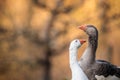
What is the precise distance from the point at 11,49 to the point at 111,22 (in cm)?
81

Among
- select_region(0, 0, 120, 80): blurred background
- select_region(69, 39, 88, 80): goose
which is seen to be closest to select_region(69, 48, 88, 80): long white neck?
select_region(69, 39, 88, 80): goose

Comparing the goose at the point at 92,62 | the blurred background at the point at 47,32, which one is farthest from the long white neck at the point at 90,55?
the blurred background at the point at 47,32

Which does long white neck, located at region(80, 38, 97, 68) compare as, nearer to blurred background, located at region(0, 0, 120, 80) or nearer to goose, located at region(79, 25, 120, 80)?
goose, located at region(79, 25, 120, 80)

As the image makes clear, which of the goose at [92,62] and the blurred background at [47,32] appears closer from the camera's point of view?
the goose at [92,62]

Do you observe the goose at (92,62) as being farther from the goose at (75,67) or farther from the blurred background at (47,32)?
the blurred background at (47,32)

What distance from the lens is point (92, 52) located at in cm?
118

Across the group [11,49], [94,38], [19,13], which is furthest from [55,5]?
[94,38]

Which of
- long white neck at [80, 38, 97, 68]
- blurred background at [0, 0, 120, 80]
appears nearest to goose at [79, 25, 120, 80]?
long white neck at [80, 38, 97, 68]

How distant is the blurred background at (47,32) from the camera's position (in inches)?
126

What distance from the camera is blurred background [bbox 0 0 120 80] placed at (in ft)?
10.5

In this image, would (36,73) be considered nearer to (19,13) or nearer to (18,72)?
(18,72)

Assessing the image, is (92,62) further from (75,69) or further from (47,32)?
(47,32)

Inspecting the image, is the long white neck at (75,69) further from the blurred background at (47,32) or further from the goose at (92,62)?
the blurred background at (47,32)

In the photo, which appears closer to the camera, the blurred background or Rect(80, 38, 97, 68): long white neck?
Rect(80, 38, 97, 68): long white neck
